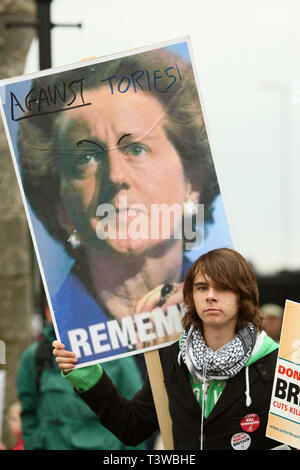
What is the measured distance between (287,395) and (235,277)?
374 mm

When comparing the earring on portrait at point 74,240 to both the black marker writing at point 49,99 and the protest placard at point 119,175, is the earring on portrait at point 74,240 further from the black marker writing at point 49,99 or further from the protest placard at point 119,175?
the black marker writing at point 49,99

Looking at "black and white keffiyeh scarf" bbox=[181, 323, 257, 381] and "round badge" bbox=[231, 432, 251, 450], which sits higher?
"black and white keffiyeh scarf" bbox=[181, 323, 257, 381]

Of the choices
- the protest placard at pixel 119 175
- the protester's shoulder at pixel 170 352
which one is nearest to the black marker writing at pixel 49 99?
the protest placard at pixel 119 175

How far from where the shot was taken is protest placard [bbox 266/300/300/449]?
2746mm

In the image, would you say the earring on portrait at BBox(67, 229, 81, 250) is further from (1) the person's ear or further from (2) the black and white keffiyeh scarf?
Result: (2) the black and white keffiyeh scarf

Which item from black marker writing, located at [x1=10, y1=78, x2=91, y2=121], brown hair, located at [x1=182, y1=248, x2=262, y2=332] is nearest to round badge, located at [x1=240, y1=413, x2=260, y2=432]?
brown hair, located at [x1=182, y1=248, x2=262, y2=332]

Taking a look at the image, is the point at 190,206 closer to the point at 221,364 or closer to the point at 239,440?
the point at 221,364

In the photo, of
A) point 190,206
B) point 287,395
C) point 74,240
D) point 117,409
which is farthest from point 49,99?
point 287,395

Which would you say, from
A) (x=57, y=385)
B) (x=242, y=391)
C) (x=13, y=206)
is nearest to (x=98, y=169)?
(x=242, y=391)

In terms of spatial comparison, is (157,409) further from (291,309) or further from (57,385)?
(57,385)

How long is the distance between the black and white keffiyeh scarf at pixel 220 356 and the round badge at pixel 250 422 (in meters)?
0.13

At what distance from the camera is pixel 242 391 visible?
2.72 meters

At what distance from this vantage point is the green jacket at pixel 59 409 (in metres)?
4.26
